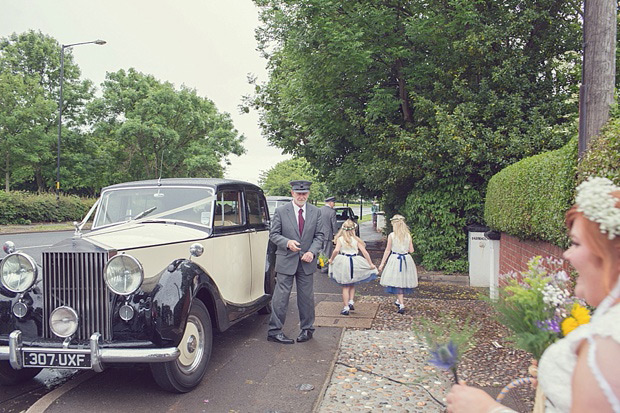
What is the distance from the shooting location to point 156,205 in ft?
20.7

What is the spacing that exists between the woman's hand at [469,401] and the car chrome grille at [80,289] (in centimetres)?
367

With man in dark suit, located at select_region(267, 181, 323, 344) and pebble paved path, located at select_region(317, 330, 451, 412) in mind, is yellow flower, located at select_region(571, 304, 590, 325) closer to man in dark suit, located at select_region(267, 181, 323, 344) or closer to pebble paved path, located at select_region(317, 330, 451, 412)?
pebble paved path, located at select_region(317, 330, 451, 412)

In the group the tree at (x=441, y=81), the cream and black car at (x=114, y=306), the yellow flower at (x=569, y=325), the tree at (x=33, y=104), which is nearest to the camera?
the yellow flower at (x=569, y=325)

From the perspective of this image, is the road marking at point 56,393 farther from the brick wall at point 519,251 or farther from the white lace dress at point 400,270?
the brick wall at point 519,251

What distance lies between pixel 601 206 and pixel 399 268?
7020 millimetres

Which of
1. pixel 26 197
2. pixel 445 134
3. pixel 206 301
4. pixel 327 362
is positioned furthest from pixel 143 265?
pixel 26 197

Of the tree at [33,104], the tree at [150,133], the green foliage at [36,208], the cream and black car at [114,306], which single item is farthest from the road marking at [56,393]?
the tree at [150,133]

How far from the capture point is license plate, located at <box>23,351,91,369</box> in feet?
13.8

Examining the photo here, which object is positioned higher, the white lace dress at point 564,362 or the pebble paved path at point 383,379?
the white lace dress at point 564,362

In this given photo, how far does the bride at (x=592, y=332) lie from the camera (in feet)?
3.77

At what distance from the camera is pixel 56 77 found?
3975 centimetres

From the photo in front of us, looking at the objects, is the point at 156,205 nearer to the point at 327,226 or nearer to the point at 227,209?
the point at 227,209

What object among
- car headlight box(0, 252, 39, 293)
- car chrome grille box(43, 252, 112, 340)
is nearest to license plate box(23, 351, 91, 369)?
Result: car chrome grille box(43, 252, 112, 340)

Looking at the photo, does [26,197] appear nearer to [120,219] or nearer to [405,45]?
[405,45]
